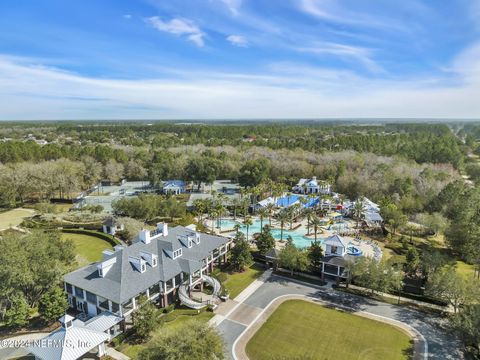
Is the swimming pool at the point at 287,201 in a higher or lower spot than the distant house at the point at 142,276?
lower

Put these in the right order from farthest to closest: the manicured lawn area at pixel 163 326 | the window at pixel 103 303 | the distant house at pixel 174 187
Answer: the distant house at pixel 174 187, the window at pixel 103 303, the manicured lawn area at pixel 163 326

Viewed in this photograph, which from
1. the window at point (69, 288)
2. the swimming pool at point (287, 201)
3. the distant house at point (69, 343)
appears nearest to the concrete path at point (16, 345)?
the distant house at point (69, 343)

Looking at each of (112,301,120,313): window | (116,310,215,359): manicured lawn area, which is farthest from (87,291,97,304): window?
(116,310,215,359): manicured lawn area

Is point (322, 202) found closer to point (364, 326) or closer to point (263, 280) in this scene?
point (263, 280)

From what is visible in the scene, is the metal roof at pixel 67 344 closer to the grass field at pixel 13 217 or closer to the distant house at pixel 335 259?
the distant house at pixel 335 259

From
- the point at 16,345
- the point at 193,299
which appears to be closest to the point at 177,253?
the point at 193,299
